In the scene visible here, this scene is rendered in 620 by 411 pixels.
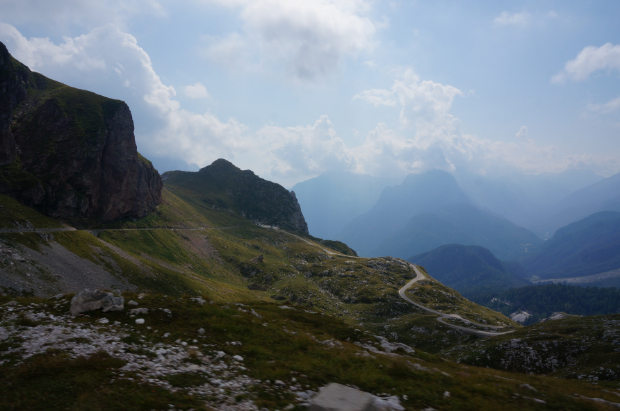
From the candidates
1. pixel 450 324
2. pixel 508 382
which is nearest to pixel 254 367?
pixel 508 382

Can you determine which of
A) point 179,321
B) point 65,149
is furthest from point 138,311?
point 65,149

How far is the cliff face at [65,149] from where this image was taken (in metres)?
78.6

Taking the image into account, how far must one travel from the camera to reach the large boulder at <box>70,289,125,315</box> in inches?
818

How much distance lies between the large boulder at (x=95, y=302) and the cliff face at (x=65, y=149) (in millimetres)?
80037

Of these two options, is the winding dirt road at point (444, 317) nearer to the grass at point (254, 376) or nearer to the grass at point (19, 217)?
the grass at point (254, 376)

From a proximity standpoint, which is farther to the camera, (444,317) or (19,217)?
(444,317)

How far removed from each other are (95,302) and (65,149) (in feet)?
314

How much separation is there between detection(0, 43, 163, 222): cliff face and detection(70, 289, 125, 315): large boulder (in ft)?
263

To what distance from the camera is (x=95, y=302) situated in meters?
21.4

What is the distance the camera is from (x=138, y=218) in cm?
11556

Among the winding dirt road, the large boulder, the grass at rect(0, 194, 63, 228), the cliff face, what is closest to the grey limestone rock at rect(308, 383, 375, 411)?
the large boulder

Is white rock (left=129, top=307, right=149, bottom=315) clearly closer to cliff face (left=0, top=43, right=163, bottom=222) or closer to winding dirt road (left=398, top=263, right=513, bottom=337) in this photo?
winding dirt road (left=398, top=263, right=513, bottom=337)

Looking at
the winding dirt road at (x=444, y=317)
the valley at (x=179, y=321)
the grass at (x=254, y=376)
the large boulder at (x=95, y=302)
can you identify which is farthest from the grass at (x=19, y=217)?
the winding dirt road at (x=444, y=317)

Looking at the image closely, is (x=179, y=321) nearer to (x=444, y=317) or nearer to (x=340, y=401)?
(x=340, y=401)
